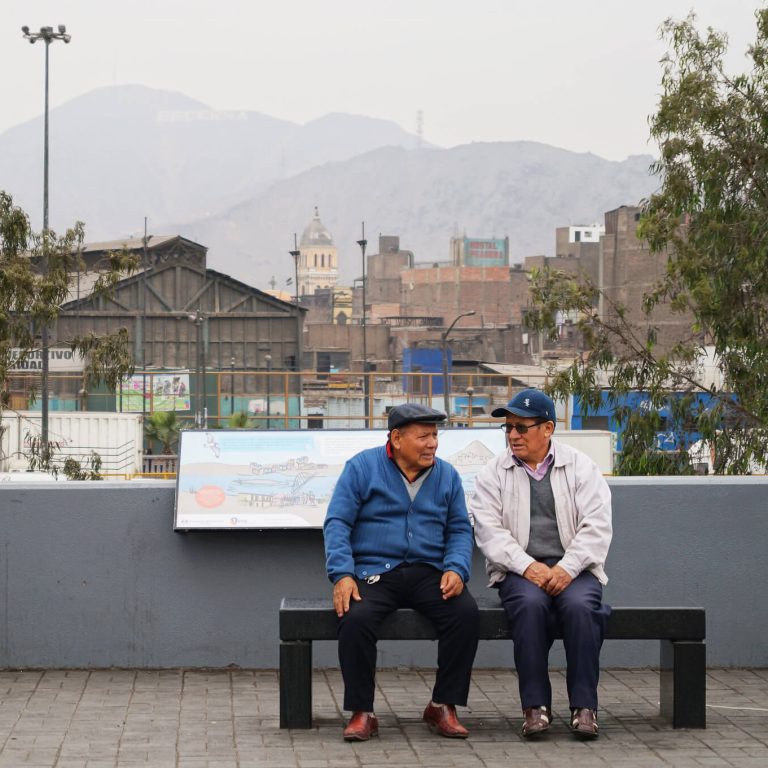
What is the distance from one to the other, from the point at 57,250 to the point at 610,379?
1016 centimetres

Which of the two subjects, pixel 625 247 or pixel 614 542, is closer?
pixel 614 542

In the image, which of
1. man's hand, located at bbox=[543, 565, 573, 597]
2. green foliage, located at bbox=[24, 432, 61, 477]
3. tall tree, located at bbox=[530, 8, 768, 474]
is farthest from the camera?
green foliage, located at bbox=[24, 432, 61, 477]

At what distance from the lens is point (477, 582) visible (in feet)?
24.7

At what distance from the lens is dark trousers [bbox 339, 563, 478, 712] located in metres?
5.92

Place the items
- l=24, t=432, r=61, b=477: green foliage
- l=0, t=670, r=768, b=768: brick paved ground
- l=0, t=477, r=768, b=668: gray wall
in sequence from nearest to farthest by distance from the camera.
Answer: l=0, t=670, r=768, b=768: brick paved ground → l=0, t=477, r=768, b=668: gray wall → l=24, t=432, r=61, b=477: green foliage

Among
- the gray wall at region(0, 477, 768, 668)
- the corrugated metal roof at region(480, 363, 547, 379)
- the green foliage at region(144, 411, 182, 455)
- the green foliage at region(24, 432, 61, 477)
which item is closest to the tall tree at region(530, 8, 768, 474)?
the gray wall at region(0, 477, 768, 668)

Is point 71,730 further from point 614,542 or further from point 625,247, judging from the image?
point 625,247

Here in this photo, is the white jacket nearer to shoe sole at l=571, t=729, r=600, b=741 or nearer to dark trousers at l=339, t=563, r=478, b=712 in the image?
dark trousers at l=339, t=563, r=478, b=712

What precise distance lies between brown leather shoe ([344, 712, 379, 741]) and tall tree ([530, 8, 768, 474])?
1007cm

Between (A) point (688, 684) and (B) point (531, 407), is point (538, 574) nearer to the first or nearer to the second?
(B) point (531, 407)

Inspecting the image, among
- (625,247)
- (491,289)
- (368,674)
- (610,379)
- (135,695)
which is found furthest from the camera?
(491,289)

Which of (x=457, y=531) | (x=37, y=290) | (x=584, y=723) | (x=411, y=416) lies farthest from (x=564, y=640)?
(x=37, y=290)

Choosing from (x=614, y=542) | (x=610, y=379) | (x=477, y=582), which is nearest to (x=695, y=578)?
(x=614, y=542)

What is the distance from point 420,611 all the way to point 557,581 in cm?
60
